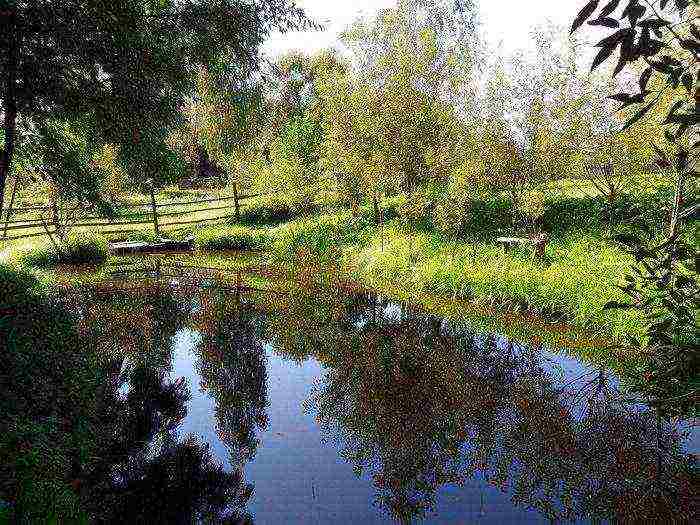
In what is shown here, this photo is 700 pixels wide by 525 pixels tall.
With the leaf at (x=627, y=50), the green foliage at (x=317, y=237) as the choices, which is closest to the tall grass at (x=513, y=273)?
the green foliage at (x=317, y=237)

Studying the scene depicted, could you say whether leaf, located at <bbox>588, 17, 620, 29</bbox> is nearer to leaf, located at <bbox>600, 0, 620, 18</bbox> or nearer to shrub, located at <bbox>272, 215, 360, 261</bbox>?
leaf, located at <bbox>600, 0, 620, 18</bbox>

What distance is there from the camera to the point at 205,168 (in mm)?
45938

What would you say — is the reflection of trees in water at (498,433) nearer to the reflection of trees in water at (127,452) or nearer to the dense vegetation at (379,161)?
the dense vegetation at (379,161)

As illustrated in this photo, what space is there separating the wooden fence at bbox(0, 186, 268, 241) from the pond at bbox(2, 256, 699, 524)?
644 inches

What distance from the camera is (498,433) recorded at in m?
5.98

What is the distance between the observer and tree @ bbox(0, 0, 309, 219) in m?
6.13

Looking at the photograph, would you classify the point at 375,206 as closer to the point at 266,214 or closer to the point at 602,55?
the point at 266,214

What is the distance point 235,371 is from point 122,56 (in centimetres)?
550

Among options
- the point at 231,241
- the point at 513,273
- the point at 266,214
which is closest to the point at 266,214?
the point at 266,214

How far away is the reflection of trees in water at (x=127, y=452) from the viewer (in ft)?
15.4

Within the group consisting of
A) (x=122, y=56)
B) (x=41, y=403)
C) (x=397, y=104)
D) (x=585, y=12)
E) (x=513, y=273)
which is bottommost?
(x=513, y=273)

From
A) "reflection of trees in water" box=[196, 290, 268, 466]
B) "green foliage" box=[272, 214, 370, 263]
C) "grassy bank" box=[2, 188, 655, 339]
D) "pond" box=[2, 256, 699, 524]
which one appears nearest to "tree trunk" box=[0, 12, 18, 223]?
"pond" box=[2, 256, 699, 524]

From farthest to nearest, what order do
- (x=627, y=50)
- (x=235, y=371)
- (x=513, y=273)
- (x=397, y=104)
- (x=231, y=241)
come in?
(x=231, y=241)
(x=397, y=104)
(x=513, y=273)
(x=235, y=371)
(x=627, y=50)

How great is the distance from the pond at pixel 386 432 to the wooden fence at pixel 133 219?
1637cm
